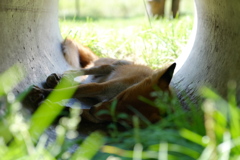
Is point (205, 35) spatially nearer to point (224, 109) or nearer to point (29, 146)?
point (224, 109)

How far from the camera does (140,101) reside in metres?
4.20

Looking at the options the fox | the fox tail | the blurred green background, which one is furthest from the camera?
the blurred green background

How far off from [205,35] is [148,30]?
2.72 metres

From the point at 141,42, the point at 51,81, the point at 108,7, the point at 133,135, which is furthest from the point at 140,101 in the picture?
the point at 108,7

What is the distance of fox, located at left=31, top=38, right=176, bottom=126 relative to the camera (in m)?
4.11

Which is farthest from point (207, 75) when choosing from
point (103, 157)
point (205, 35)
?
point (103, 157)

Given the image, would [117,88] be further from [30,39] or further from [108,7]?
[108,7]

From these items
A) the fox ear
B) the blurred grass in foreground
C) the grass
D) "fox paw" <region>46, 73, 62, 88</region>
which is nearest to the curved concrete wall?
"fox paw" <region>46, 73, 62, 88</region>

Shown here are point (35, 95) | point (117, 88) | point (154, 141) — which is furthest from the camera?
point (117, 88)

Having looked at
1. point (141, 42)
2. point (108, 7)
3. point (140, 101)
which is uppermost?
point (108, 7)

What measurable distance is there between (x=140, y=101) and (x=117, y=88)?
1.88 feet

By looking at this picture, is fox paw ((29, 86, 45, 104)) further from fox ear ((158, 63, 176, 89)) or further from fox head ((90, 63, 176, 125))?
fox ear ((158, 63, 176, 89))

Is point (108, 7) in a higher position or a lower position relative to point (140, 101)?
higher

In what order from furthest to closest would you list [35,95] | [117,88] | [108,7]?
[108,7], [117,88], [35,95]
